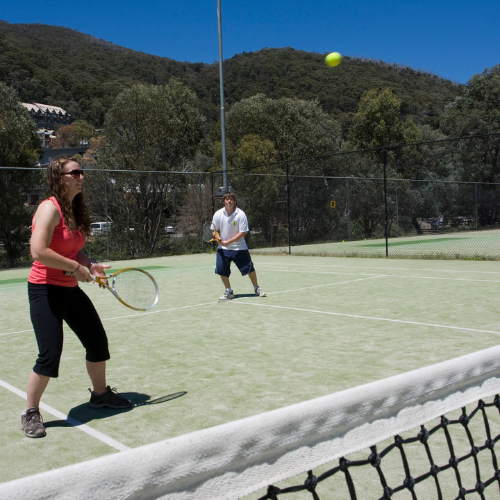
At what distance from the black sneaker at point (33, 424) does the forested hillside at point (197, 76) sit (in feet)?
105

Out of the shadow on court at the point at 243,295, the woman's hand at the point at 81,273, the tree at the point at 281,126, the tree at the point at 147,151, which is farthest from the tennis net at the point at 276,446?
the tree at the point at 281,126

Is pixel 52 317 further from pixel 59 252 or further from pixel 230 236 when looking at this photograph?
pixel 230 236

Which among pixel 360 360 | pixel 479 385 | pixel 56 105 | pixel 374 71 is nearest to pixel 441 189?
pixel 360 360

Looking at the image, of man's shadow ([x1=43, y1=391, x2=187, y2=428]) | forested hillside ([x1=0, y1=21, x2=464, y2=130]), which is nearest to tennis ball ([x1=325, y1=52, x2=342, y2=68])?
man's shadow ([x1=43, y1=391, x2=187, y2=428])

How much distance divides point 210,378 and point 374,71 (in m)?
67.0

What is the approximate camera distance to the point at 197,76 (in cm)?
7844

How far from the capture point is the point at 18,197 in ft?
55.1

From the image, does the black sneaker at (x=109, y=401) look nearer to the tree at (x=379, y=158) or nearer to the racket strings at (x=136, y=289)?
the racket strings at (x=136, y=289)

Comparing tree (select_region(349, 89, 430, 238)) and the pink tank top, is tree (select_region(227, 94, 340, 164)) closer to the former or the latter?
tree (select_region(349, 89, 430, 238))

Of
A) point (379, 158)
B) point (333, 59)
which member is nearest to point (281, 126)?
point (379, 158)

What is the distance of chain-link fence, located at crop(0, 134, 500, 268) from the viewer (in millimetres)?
17250

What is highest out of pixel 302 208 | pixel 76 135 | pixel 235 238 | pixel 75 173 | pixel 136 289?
pixel 76 135

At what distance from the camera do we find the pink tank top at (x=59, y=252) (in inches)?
137

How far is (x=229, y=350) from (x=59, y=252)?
2471mm
